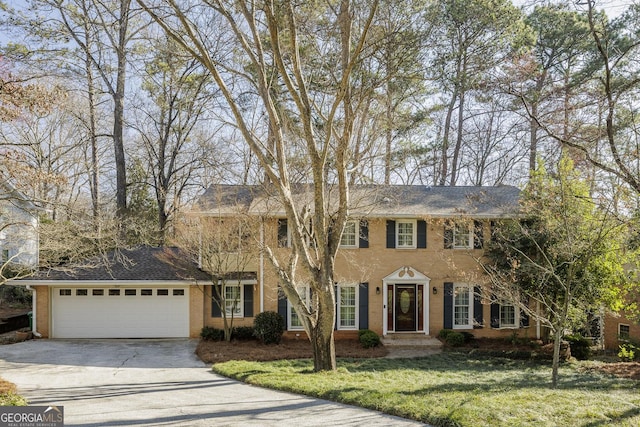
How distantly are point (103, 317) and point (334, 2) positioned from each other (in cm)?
1293

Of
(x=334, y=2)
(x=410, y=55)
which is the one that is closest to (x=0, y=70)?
(x=334, y=2)

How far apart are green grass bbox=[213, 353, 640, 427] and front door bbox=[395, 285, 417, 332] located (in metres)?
2.53

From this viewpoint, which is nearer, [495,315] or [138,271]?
[138,271]

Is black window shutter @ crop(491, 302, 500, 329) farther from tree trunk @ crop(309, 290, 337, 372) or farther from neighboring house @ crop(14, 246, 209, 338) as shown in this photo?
neighboring house @ crop(14, 246, 209, 338)

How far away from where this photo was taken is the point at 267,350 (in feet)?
48.1

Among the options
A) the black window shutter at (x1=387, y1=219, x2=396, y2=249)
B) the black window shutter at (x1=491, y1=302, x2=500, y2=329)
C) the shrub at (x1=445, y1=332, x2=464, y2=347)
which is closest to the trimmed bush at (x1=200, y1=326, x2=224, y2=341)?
the black window shutter at (x1=387, y1=219, x2=396, y2=249)

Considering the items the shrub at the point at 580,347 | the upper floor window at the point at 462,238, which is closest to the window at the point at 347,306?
the upper floor window at the point at 462,238

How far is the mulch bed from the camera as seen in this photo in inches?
534

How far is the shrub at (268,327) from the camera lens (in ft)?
51.1

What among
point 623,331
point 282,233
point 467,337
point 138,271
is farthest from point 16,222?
point 623,331

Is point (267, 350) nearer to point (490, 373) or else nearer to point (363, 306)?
point (363, 306)

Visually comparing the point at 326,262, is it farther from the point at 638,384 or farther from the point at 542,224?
the point at 638,384

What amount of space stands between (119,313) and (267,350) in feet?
19.1

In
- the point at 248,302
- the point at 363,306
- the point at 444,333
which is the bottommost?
the point at 444,333
